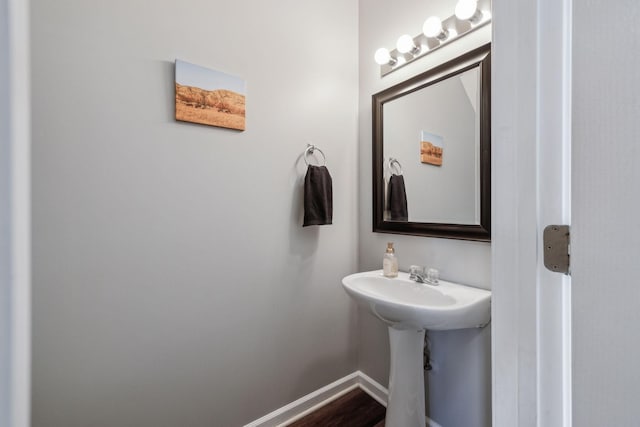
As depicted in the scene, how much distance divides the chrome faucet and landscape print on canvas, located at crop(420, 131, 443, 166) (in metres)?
0.53

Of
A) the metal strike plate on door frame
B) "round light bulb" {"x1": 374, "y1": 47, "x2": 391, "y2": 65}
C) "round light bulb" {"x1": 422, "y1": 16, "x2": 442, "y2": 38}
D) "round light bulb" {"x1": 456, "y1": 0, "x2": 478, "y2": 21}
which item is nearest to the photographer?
the metal strike plate on door frame

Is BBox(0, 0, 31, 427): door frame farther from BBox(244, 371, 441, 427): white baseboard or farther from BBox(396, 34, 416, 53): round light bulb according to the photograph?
BBox(396, 34, 416, 53): round light bulb

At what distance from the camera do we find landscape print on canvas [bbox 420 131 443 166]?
1.31 metres

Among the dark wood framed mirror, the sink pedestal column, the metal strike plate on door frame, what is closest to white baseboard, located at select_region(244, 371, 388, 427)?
the sink pedestal column

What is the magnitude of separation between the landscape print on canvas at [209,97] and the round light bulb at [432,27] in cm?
91

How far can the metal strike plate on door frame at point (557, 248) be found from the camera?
0.41 metres

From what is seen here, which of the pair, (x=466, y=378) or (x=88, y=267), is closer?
(x=88, y=267)

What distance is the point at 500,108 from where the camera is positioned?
1.69ft

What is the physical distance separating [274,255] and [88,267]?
742 mm

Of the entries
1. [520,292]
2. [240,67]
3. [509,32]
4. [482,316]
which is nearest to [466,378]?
[482,316]

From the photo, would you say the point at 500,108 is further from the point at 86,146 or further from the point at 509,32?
the point at 86,146

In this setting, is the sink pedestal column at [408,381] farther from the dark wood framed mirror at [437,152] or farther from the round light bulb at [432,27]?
the round light bulb at [432,27]

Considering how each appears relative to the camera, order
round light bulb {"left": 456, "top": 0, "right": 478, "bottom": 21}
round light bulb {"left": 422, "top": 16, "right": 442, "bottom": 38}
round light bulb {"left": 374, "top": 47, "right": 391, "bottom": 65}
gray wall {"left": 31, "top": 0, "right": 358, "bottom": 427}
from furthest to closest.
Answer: round light bulb {"left": 374, "top": 47, "right": 391, "bottom": 65} < round light bulb {"left": 422, "top": 16, "right": 442, "bottom": 38} < round light bulb {"left": 456, "top": 0, "right": 478, "bottom": 21} < gray wall {"left": 31, "top": 0, "right": 358, "bottom": 427}

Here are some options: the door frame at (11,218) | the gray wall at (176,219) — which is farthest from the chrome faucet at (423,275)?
the door frame at (11,218)
